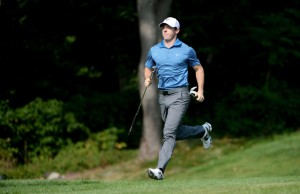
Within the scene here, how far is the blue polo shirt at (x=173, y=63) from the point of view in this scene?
10.3 meters

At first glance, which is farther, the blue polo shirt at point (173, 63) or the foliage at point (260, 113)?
the foliage at point (260, 113)

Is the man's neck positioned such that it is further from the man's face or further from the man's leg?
the man's leg

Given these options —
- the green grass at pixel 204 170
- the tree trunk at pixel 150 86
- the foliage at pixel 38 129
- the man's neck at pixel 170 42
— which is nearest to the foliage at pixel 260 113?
the green grass at pixel 204 170

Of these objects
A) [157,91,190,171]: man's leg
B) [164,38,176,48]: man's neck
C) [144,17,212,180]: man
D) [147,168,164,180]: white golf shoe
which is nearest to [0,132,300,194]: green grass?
[147,168,164,180]: white golf shoe

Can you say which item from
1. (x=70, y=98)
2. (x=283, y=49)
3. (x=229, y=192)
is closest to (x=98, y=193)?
(x=229, y=192)

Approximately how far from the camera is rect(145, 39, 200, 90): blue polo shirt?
1026cm

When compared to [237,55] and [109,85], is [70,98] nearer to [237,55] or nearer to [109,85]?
[109,85]

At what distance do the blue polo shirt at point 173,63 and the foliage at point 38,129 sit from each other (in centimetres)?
844

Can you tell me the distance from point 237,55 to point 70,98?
611 cm

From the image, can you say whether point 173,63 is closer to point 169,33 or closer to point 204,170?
point 169,33

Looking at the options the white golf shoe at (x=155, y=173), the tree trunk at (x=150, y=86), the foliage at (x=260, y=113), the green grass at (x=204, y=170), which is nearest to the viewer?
the green grass at (x=204, y=170)

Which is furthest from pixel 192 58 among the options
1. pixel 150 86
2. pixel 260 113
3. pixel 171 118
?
pixel 260 113

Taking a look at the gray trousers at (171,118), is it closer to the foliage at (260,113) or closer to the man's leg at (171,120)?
the man's leg at (171,120)

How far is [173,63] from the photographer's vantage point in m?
10.2
